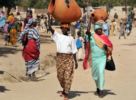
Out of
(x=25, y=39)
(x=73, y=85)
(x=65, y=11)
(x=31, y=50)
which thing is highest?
(x=65, y=11)

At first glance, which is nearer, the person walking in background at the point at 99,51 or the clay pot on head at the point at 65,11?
the person walking in background at the point at 99,51

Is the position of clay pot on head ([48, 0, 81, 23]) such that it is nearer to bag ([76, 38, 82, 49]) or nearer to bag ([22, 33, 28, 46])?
bag ([22, 33, 28, 46])

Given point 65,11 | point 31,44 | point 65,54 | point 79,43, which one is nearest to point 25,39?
point 31,44

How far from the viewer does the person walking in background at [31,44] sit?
15.2 metres

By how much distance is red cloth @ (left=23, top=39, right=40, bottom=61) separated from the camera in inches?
610

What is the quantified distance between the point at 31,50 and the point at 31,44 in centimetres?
18

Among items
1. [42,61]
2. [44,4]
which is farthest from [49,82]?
[44,4]

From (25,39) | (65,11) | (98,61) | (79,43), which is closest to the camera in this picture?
(98,61)

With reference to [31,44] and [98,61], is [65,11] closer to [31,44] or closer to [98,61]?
[98,61]

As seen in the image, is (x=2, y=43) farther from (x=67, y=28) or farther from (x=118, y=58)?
(x=67, y=28)

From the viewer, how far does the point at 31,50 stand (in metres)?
15.5

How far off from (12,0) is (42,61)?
15.2 meters

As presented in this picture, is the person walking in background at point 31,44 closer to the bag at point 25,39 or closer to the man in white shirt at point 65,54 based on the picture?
the bag at point 25,39

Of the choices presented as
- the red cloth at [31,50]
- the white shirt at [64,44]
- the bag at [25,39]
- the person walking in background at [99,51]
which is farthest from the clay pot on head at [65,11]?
the red cloth at [31,50]
